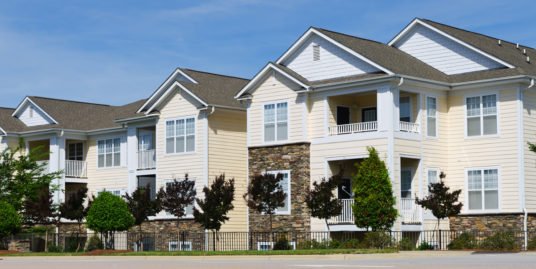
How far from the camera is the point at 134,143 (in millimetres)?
53688

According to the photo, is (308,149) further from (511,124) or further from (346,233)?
(511,124)

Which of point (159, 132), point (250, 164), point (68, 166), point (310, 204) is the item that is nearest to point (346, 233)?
point (310, 204)

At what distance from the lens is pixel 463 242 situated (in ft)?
131

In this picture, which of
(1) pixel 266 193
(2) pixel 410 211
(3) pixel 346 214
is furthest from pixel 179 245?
(2) pixel 410 211

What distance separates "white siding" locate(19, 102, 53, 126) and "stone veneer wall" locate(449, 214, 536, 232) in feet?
92.3

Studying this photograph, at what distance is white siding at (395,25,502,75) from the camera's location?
43219mm

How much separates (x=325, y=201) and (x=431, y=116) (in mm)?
6618

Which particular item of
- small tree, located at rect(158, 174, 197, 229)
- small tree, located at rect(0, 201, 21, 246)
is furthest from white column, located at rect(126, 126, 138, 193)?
small tree, located at rect(158, 174, 197, 229)

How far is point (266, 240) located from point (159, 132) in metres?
9.75

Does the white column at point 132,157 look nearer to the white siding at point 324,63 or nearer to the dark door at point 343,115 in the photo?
the white siding at point 324,63

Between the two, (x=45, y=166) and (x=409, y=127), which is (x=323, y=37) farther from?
(x=45, y=166)

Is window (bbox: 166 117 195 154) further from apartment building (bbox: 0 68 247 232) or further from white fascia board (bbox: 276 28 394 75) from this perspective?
white fascia board (bbox: 276 28 394 75)

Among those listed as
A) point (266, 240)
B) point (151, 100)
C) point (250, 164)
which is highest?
point (151, 100)

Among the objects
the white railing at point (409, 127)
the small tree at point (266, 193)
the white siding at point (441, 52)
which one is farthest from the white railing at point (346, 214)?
the white siding at point (441, 52)
